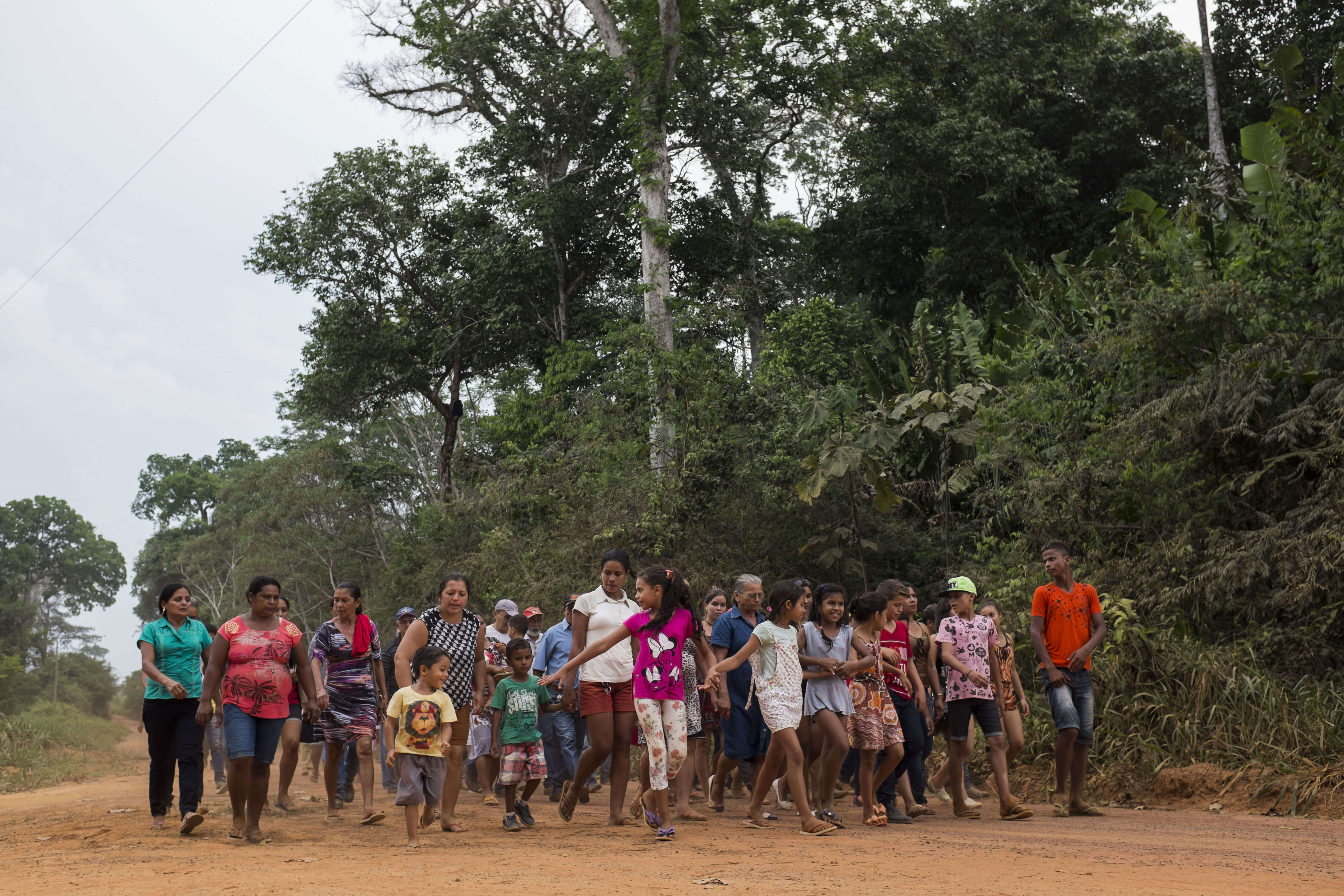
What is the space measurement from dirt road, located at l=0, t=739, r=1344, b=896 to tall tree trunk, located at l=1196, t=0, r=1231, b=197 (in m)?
15.9

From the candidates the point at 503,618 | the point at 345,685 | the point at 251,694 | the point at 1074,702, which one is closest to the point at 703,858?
the point at 251,694

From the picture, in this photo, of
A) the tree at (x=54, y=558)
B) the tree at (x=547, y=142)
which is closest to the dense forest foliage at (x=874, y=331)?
the tree at (x=547, y=142)

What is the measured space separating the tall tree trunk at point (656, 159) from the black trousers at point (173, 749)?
12388 mm

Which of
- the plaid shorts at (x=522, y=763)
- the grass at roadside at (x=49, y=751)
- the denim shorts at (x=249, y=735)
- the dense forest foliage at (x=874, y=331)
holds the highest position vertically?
the dense forest foliage at (x=874, y=331)

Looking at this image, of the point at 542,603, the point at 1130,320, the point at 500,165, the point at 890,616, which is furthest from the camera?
the point at 500,165

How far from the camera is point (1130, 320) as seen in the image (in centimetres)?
1230

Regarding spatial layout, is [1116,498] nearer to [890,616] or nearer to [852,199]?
[890,616]

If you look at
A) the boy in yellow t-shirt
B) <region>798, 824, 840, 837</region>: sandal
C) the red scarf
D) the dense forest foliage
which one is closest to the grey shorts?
the boy in yellow t-shirt

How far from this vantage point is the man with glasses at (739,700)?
7.72m

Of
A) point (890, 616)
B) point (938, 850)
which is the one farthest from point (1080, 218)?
point (938, 850)

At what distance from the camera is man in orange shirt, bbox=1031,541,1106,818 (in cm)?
797

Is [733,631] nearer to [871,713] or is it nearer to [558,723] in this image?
[871,713]

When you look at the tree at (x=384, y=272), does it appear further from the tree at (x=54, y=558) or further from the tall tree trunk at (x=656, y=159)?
the tree at (x=54, y=558)

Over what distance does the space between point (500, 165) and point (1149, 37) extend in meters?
15.3
